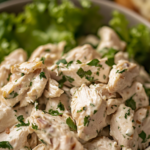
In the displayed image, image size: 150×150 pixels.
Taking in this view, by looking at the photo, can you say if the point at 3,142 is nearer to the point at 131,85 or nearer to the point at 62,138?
the point at 62,138

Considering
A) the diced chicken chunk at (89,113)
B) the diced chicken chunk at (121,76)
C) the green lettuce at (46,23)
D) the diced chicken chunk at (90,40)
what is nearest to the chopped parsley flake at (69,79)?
the diced chicken chunk at (89,113)

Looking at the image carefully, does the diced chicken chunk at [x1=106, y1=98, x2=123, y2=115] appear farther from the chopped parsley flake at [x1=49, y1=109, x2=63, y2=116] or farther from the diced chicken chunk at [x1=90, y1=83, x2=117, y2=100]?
the chopped parsley flake at [x1=49, y1=109, x2=63, y2=116]

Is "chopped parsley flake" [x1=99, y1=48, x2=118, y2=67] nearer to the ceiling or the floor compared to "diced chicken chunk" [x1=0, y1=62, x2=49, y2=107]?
nearer to the floor

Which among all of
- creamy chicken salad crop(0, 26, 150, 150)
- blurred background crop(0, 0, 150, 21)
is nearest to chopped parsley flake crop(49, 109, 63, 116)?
creamy chicken salad crop(0, 26, 150, 150)

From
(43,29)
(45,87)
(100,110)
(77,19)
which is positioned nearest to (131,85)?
(100,110)

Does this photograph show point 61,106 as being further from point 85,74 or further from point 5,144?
point 5,144

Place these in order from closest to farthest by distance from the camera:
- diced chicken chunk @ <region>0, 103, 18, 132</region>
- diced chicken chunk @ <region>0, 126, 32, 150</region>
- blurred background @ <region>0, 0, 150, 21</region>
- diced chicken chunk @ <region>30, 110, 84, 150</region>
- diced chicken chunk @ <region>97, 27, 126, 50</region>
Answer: diced chicken chunk @ <region>30, 110, 84, 150</region>, diced chicken chunk @ <region>0, 126, 32, 150</region>, diced chicken chunk @ <region>0, 103, 18, 132</region>, diced chicken chunk @ <region>97, 27, 126, 50</region>, blurred background @ <region>0, 0, 150, 21</region>
